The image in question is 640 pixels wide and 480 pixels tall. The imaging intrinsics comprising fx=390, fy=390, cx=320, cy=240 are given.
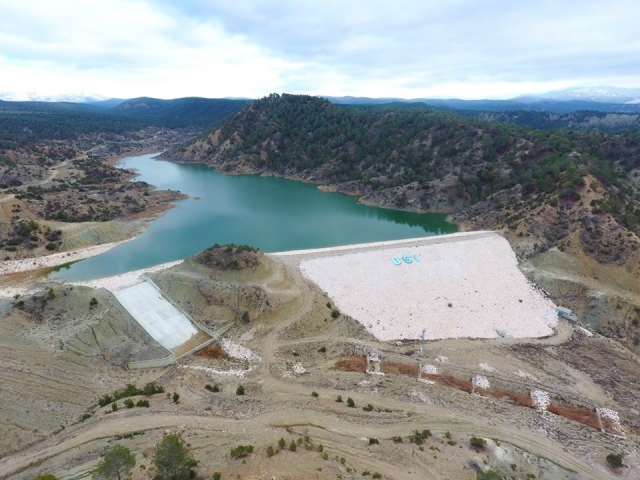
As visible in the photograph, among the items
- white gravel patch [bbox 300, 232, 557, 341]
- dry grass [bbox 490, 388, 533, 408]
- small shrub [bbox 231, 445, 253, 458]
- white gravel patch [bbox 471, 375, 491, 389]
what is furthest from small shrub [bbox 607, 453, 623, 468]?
small shrub [bbox 231, 445, 253, 458]

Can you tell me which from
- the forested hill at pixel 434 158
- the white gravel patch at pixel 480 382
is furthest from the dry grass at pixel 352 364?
the forested hill at pixel 434 158

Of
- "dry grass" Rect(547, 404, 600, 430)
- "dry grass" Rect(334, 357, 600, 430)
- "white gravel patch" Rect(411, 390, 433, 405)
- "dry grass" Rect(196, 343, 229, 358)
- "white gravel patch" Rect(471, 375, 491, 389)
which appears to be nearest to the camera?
"dry grass" Rect(547, 404, 600, 430)

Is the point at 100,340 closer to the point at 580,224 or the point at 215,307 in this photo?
the point at 215,307

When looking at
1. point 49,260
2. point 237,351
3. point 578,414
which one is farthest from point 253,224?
point 578,414

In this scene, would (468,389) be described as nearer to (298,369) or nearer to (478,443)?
(478,443)

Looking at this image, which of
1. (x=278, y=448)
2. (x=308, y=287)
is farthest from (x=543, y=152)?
→ (x=278, y=448)

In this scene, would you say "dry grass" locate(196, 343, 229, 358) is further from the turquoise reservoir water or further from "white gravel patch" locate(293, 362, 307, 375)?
the turquoise reservoir water
